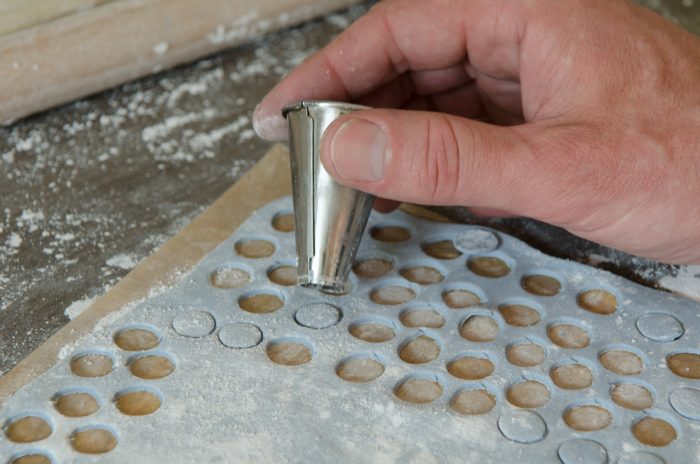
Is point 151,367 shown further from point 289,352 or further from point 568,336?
point 568,336

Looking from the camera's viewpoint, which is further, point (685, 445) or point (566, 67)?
point (566, 67)

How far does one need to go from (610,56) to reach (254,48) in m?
0.78

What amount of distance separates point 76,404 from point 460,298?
0.42 metres

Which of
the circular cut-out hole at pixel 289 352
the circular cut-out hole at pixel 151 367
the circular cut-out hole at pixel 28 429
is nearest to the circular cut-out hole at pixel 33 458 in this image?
the circular cut-out hole at pixel 28 429

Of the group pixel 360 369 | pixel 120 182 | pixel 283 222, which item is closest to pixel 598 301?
pixel 360 369

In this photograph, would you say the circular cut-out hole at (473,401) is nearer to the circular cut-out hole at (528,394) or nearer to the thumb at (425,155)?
the circular cut-out hole at (528,394)

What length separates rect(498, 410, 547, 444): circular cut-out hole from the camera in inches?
29.2

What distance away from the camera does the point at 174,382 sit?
2.61 ft

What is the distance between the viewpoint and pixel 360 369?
0.83 m

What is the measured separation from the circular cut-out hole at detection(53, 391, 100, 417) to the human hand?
0.32 m

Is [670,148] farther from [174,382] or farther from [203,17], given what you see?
[203,17]

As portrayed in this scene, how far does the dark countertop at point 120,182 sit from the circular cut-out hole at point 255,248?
0.11 m

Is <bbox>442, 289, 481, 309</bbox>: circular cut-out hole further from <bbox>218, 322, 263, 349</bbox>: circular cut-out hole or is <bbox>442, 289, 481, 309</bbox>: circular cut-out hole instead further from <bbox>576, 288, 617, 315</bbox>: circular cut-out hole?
<bbox>218, 322, 263, 349</bbox>: circular cut-out hole

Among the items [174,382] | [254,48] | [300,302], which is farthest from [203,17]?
[174,382]
